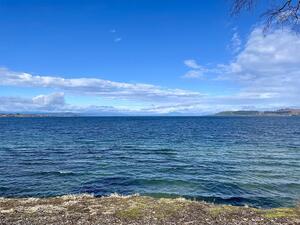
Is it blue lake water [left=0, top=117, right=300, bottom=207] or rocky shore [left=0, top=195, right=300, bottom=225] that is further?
blue lake water [left=0, top=117, right=300, bottom=207]

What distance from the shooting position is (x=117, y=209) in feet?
59.3

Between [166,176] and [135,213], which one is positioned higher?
[135,213]

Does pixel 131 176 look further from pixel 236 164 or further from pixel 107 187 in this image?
pixel 236 164

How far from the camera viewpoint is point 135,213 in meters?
17.3

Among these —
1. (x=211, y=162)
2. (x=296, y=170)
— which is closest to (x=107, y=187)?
(x=211, y=162)

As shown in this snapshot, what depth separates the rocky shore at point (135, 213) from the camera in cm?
1600

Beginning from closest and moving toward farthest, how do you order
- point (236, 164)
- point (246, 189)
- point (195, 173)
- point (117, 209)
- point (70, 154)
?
point (117, 209), point (246, 189), point (195, 173), point (236, 164), point (70, 154)

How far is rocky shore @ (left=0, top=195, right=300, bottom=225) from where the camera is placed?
16.0 meters

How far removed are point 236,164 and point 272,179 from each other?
358 inches

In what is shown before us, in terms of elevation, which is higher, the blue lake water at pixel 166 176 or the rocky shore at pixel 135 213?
the rocky shore at pixel 135 213

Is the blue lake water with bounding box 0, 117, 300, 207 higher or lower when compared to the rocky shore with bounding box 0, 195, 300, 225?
lower

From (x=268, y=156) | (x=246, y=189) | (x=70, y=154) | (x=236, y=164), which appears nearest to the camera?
(x=246, y=189)

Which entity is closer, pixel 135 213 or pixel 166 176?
pixel 135 213

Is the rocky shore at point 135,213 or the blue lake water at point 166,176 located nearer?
the rocky shore at point 135,213
